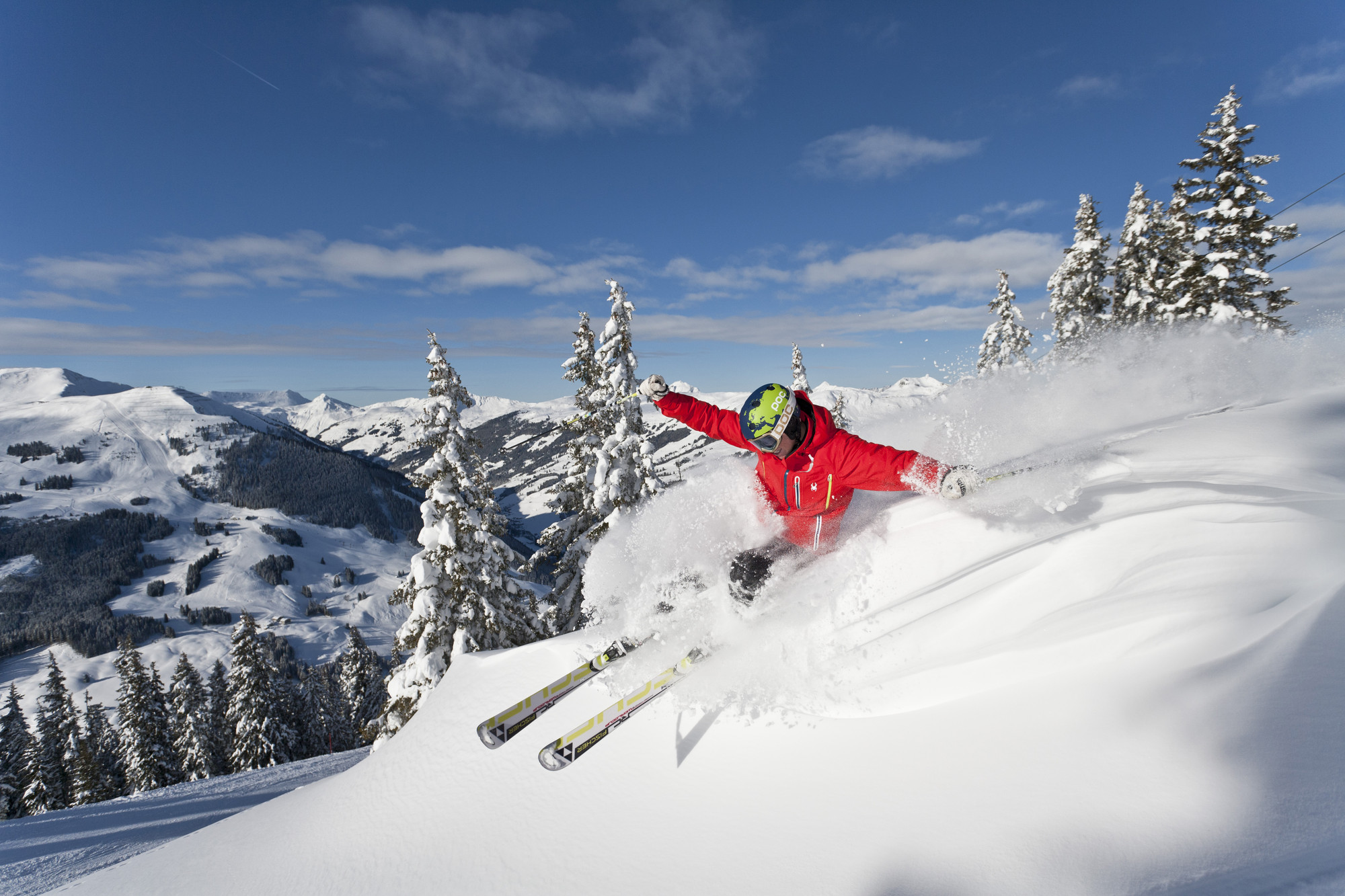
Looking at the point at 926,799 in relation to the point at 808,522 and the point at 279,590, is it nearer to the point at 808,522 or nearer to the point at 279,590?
the point at 808,522

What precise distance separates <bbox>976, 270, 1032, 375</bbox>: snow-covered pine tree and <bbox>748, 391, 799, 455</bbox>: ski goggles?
1278 inches

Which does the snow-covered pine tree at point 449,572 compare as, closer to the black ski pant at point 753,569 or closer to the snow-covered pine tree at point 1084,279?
the black ski pant at point 753,569

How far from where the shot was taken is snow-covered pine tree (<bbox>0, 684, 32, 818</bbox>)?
2669 cm

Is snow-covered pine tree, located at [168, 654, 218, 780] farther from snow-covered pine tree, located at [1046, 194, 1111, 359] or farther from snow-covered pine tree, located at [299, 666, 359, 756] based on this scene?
snow-covered pine tree, located at [1046, 194, 1111, 359]

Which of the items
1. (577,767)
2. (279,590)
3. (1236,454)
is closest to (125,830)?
(577,767)

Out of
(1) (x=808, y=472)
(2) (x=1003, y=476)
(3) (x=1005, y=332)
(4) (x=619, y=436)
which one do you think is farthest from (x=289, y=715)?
(3) (x=1005, y=332)

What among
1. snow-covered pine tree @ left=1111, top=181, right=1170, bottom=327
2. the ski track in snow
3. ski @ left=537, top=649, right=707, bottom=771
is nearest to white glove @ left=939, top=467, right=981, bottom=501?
ski @ left=537, top=649, right=707, bottom=771

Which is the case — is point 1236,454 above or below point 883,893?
above

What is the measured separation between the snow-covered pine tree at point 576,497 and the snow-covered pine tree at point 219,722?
25.7 m

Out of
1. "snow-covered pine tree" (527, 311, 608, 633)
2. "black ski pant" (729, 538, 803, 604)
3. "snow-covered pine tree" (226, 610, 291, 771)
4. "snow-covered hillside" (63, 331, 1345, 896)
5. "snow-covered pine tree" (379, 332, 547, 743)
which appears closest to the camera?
"snow-covered hillside" (63, 331, 1345, 896)

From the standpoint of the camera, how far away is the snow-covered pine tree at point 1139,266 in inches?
864

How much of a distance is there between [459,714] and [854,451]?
17.0 ft

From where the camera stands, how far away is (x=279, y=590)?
6368 inches

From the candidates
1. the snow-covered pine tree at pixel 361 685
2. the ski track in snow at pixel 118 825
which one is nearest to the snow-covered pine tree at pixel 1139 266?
the ski track in snow at pixel 118 825
